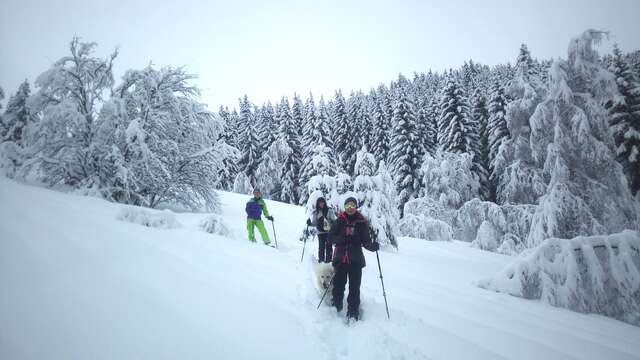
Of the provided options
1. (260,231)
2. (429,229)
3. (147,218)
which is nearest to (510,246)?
(429,229)

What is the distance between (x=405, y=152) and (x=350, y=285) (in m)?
28.0

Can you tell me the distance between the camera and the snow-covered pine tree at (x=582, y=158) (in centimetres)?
994

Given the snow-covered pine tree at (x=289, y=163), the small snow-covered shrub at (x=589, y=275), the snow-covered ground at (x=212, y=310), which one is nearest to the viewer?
the snow-covered ground at (x=212, y=310)

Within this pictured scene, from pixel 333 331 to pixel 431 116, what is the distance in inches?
2022

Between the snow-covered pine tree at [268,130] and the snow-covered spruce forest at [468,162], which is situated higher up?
the snow-covered pine tree at [268,130]

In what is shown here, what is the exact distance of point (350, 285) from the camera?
208 inches

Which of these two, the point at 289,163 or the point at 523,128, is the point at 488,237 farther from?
the point at 289,163

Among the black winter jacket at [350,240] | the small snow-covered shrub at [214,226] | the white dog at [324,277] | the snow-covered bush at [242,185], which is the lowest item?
the white dog at [324,277]

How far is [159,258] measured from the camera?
5.75 m

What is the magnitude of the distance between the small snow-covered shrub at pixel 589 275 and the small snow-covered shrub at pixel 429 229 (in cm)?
1047

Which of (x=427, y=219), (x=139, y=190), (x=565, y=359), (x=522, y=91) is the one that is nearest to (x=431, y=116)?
(x=427, y=219)

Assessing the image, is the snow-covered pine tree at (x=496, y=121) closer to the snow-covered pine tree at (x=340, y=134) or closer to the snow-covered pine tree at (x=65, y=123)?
the snow-covered pine tree at (x=340, y=134)

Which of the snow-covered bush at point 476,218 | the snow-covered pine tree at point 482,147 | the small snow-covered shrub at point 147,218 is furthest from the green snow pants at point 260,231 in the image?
the snow-covered pine tree at point 482,147

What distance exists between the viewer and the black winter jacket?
531 centimetres
